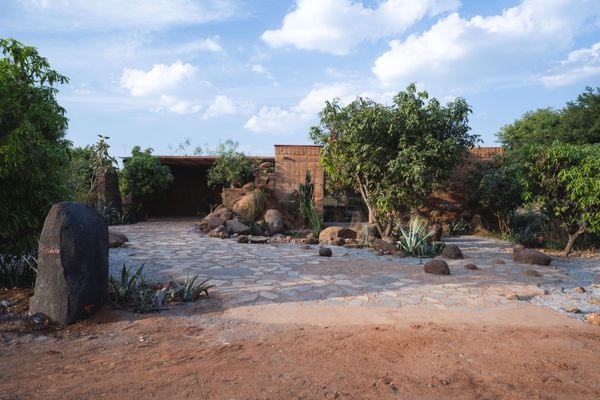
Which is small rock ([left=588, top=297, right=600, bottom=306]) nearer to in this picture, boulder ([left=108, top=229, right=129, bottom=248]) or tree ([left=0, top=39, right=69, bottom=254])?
tree ([left=0, top=39, right=69, bottom=254])

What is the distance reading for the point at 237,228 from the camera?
39.1 feet

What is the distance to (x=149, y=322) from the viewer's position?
444 cm

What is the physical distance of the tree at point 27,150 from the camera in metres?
4.98

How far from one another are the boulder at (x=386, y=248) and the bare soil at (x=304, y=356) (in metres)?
3.84

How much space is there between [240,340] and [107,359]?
1126 millimetres

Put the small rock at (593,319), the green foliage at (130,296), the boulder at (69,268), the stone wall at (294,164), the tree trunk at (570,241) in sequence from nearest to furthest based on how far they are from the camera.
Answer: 1. the boulder at (69,268)
2. the small rock at (593,319)
3. the green foliage at (130,296)
4. the tree trunk at (570,241)
5. the stone wall at (294,164)

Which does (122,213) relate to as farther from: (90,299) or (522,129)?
(522,129)

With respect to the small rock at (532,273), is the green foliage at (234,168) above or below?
above

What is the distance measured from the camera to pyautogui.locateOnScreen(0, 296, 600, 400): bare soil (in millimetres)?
2998

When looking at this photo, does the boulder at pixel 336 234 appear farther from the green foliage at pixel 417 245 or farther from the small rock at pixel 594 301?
the small rock at pixel 594 301

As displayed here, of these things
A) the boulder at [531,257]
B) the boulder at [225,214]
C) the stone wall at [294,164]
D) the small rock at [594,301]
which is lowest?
the small rock at [594,301]

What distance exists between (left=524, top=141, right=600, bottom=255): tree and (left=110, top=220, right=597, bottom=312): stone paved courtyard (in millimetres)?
1110

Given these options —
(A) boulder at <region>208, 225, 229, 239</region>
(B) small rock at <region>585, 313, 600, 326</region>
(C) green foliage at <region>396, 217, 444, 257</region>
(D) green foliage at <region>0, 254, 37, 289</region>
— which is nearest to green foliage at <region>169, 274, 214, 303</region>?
Result: (D) green foliage at <region>0, 254, 37, 289</region>

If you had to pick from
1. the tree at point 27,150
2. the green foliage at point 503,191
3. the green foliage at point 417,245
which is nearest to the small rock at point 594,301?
the green foliage at point 417,245
